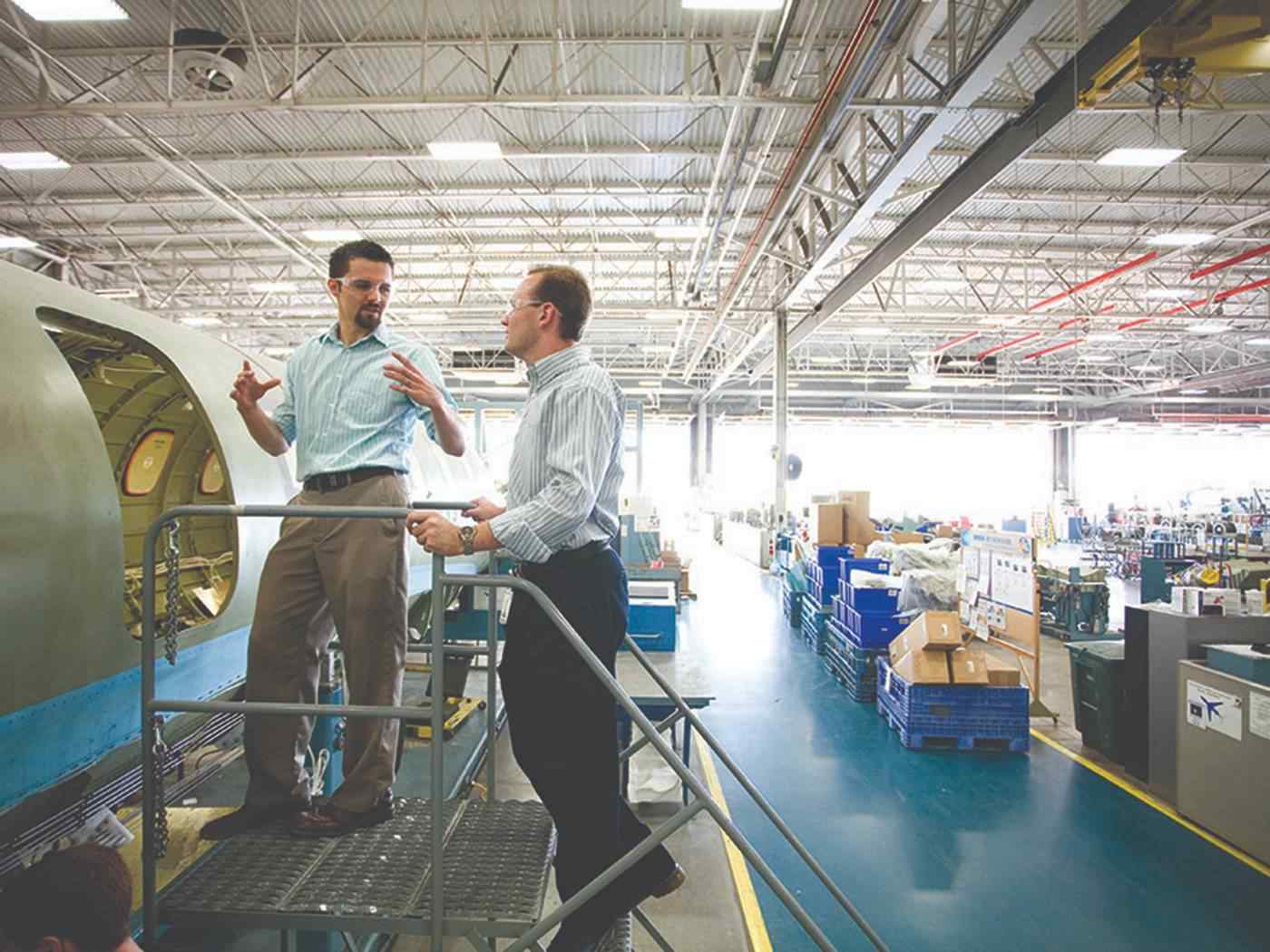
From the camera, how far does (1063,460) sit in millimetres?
33750

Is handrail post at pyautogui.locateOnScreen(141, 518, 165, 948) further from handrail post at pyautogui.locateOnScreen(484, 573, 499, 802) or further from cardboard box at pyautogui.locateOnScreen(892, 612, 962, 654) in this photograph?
cardboard box at pyautogui.locateOnScreen(892, 612, 962, 654)

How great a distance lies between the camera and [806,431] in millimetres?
34000

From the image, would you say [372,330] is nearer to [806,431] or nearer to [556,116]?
[556,116]

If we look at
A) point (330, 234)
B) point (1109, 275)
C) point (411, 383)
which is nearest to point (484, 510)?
point (411, 383)

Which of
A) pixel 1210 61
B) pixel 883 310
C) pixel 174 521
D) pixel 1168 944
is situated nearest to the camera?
pixel 174 521

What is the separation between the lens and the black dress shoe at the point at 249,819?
2.37 m

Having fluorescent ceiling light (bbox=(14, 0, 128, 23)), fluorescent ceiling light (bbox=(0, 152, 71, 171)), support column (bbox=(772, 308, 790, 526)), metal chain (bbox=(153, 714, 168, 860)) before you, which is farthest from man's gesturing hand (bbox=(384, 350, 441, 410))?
support column (bbox=(772, 308, 790, 526))

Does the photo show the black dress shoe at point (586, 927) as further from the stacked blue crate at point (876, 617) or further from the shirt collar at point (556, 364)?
the stacked blue crate at point (876, 617)

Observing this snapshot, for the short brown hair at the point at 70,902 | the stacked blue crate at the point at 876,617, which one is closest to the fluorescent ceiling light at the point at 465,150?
the stacked blue crate at the point at 876,617

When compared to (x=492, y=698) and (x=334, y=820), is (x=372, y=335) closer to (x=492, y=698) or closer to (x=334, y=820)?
(x=492, y=698)

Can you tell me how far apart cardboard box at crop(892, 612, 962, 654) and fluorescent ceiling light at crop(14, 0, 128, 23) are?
9991mm

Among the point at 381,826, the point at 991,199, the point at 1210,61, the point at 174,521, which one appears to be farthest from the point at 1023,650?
the point at 991,199

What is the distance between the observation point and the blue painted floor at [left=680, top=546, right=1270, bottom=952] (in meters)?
4.25

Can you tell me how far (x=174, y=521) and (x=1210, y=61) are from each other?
807 cm
